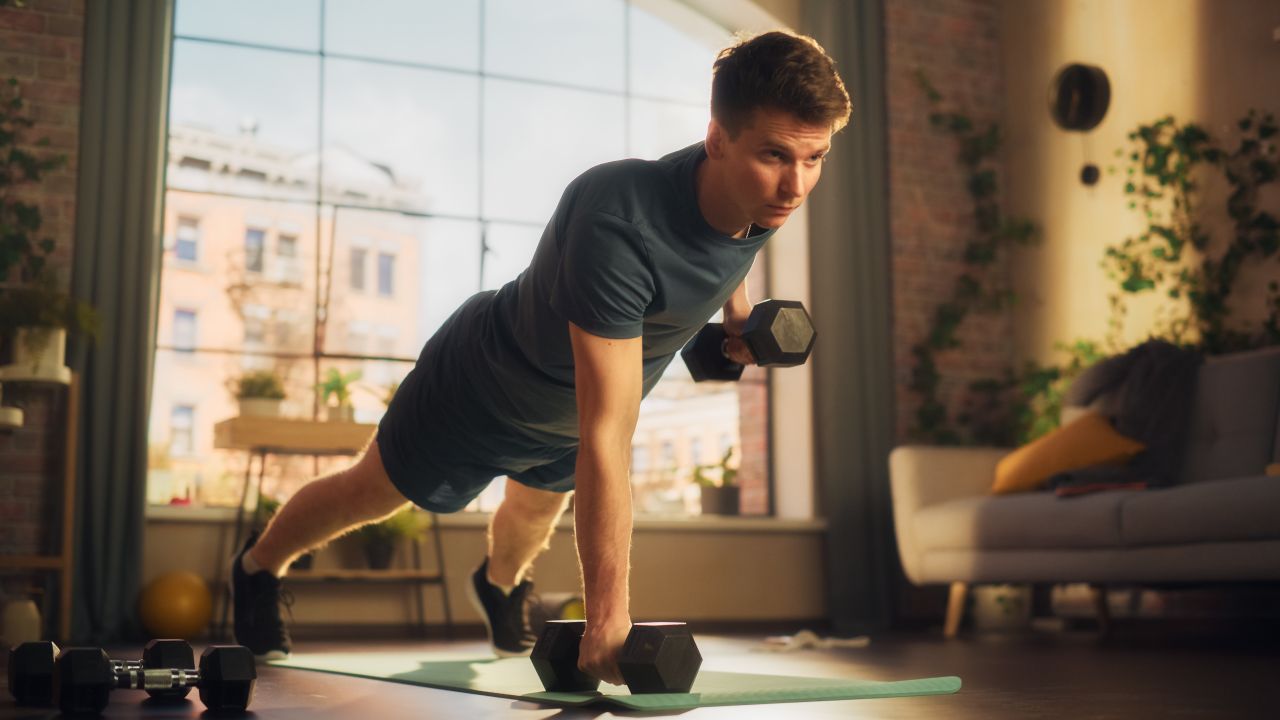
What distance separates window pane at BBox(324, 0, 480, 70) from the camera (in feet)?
17.8

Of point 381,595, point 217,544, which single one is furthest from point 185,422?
point 381,595

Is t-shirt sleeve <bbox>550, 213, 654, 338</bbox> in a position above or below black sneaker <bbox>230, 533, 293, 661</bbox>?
above

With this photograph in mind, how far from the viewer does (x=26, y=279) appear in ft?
14.7

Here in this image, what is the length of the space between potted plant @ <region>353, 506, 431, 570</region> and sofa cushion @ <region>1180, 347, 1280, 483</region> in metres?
2.70

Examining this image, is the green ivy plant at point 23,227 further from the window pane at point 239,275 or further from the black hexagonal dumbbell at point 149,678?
the black hexagonal dumbbell at point 149,678

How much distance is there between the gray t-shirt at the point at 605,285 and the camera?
191 cm

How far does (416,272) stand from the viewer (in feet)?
17.8

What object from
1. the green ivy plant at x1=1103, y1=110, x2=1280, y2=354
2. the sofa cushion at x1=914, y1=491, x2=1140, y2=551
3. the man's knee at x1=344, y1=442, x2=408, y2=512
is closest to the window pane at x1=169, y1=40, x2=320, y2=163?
the sofa cushion at x1=914, y1=491, x2=1140, y2=551

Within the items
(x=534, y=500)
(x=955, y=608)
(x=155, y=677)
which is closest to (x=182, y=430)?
(x=534, y=500)

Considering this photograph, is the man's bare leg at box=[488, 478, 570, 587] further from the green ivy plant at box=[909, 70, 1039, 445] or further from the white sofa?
the green ivy plant at box=[909, 70, 1039, 445]

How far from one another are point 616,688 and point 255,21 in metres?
4.04

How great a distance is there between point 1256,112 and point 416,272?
3288mm

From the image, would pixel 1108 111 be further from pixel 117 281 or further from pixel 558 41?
pixel 117 281

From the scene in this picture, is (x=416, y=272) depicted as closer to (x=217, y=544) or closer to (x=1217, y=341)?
(x=217, y=544)
